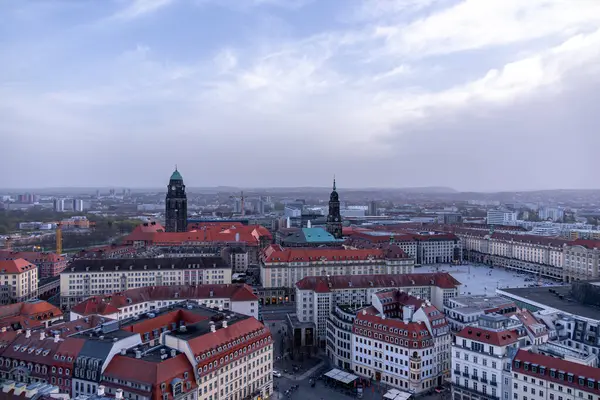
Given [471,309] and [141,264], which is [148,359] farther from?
[141,264]

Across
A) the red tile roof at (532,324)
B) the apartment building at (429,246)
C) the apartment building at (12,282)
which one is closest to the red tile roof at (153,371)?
the red tile roof at (532,324)

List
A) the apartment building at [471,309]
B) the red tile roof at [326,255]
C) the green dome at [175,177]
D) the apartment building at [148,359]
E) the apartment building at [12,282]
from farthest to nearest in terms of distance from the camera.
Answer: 1. the green dome at [175,177]
2. the red tile roof at [326,255]
3. the apartment building at [12,282]
4. the apartment building at [471,309]
5. the apartment building at [148,359]

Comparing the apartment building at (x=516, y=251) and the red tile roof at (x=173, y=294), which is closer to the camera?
the red tile roof at (x=173, y=294)

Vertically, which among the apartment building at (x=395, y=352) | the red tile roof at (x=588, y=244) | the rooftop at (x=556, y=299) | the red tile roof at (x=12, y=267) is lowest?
the apartment building at (x=395, y=352)

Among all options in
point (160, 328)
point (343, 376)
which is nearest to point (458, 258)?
point (343, 376)

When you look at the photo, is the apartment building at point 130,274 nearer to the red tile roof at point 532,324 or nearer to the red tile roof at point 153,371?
the red tile roof at point 153,371

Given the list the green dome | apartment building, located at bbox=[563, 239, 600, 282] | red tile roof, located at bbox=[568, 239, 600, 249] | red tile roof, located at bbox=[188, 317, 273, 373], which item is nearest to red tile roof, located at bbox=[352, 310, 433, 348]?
red tile roof, located at bbox=[188, 317, 273, 373]

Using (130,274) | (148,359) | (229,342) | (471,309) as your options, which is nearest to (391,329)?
(471,309)
